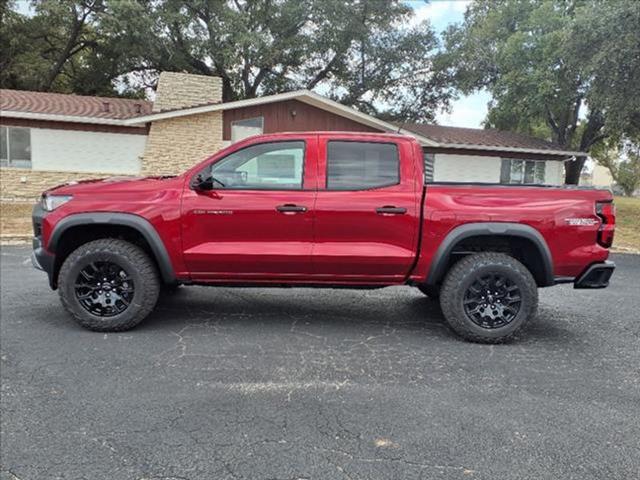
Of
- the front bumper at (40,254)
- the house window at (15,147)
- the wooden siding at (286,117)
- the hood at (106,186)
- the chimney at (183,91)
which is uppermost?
the chimney at (183,91)

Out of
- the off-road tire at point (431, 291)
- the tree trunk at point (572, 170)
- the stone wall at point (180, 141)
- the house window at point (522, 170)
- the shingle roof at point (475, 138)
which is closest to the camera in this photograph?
the off-road tire at point (431, 291)

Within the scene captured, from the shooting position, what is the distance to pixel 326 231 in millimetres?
4391

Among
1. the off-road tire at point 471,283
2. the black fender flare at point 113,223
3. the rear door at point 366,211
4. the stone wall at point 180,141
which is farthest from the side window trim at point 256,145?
the stone wall at point 180,141

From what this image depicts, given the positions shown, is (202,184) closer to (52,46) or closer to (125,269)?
(125,269)

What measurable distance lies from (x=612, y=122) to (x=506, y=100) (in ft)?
20.1

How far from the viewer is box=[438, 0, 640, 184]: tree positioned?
15516mm

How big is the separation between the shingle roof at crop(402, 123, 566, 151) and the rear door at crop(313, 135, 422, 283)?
54.8 ft

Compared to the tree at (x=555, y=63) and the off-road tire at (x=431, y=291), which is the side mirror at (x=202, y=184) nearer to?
the off-road tire at (x=431, y=291)

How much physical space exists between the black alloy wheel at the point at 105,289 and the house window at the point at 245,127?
13874 millimetres

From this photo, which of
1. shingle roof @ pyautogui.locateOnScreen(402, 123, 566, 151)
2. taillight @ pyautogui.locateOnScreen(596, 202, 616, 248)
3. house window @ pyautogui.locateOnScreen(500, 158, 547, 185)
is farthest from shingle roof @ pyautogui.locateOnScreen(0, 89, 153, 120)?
taillight @ pyautogui.locateOnScreen(596, 202, 616, 248)

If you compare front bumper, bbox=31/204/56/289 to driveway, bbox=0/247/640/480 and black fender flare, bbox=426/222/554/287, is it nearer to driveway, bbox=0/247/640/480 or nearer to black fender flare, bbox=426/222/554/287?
driveway, bbox=0/247/640/480

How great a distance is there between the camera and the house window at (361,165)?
4.46m

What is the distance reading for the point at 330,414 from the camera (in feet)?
9.98

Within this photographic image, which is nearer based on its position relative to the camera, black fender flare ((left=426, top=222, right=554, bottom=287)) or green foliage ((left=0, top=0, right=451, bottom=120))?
black fender flare ((left=426, top=222, right=554, bottom=287))
